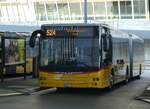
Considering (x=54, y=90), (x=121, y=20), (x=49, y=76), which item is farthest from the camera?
(x=121, y=20)

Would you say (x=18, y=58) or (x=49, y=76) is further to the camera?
(x=18, y=58)

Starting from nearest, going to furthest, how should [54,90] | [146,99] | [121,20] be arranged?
[146,99] < [54,90] < [121,20]

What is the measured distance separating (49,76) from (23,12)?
6145 centimetres

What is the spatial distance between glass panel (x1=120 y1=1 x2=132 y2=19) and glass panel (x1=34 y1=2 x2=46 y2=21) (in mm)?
11716

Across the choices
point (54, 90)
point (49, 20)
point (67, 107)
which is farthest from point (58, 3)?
point (67, 107)

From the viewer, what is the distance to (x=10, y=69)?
29.8m

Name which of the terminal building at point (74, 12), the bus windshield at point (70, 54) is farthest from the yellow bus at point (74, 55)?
the terminal building at point (74, 12)

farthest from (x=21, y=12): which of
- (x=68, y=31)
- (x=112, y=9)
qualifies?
(x=68, y=31)

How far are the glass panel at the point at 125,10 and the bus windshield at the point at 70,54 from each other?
56662mm

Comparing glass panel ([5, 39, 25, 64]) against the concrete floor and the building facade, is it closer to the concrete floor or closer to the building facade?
the concrete floor

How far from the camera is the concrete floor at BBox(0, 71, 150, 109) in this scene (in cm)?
1670

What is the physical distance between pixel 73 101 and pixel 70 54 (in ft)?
10.4

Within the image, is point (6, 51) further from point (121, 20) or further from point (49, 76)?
point (121, 20)

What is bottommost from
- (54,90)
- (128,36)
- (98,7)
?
(54,90)
